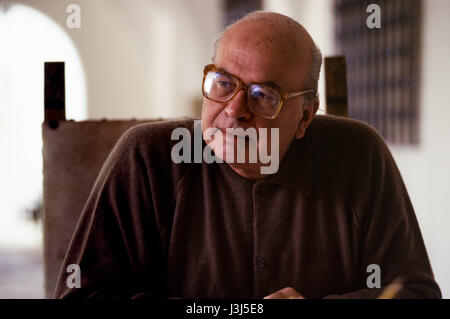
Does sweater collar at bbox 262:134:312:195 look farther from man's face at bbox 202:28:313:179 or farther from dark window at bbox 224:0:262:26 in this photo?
dark window at bbox 224:0:262:26

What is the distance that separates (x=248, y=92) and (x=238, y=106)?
0.03 metres

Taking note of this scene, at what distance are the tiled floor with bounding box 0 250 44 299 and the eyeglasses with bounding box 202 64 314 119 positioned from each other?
261 centimetres

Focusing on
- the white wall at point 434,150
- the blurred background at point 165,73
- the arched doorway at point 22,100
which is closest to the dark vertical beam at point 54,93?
the white wall at point 434,150

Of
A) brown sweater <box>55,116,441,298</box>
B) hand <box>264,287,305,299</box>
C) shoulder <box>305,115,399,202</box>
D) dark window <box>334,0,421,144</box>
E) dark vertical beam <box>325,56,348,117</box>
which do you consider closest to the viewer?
hand <box>264,287,305,299</box>

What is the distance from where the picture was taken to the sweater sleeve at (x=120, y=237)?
35.9 inches

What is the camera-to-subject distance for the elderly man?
35.7 inches

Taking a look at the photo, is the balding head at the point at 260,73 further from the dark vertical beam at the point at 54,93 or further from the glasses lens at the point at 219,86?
the dark vertical beam at the point at 54,93

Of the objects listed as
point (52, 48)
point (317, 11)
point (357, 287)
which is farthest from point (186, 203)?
point (52, 48)

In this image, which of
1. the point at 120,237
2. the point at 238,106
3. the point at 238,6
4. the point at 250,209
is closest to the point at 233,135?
the point at 238,106

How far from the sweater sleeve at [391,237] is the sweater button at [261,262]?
200mm

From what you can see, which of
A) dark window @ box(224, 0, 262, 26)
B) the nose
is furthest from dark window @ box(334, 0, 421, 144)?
the nose

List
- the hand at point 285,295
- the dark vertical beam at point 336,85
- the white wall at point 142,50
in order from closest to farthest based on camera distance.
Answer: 1. the hand at point 285,295
2. the dark vertical beam at point 336,85
3. the white wall at point 142,50

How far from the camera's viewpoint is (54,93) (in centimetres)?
113
